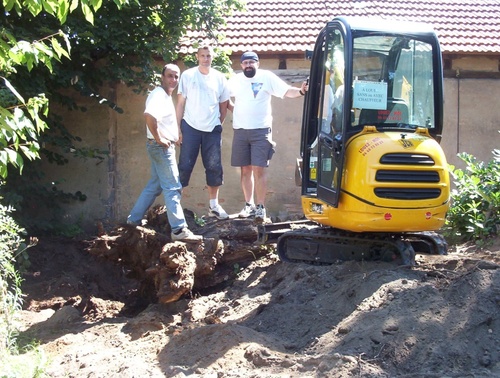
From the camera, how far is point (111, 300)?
9.17m

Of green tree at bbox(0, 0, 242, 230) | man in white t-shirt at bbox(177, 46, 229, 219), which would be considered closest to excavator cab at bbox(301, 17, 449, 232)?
man in white t-shirt at bbox(177, 46, 229, 219)

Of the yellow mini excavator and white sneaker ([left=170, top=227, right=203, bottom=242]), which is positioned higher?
the yellow mini excavator

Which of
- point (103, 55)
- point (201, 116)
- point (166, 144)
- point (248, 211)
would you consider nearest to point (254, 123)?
point (201, 116)

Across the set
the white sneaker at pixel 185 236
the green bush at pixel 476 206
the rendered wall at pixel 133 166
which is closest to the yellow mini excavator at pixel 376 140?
the white sneaker at pixel 185 236

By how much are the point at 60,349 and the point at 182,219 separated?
7.00ft

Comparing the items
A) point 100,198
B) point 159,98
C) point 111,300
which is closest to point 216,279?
point 111,300

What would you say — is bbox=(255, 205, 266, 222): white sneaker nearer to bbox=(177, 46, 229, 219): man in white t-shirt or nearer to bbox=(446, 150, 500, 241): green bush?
bbox=(177, 46, 229, 219): man in white t-shirt

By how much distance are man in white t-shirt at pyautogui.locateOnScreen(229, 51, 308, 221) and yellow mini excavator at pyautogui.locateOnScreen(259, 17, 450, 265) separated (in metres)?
1.10

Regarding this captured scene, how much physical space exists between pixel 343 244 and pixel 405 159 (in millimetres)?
1397

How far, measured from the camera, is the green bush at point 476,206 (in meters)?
9.64

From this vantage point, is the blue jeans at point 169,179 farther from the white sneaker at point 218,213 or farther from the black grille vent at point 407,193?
the black grille vent at point 407,193

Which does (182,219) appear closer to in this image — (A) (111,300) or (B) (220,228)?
(B) (220,228)

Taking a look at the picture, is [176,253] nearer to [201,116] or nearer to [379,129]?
[201,116]

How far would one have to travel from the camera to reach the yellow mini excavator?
7086 millimetres
